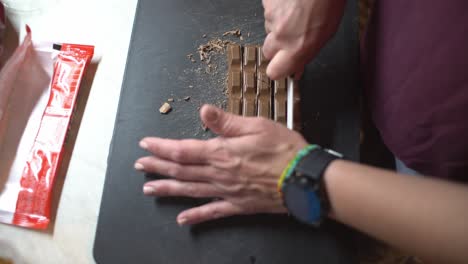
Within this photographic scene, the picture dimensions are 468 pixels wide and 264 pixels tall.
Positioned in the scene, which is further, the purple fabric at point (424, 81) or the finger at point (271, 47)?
the finger at point (271, 47)

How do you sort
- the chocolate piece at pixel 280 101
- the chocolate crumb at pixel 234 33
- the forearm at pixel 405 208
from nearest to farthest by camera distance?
1. the forearm at pixel 405 208
2. the chocolate piece at pixel 280 101
3. the chocolate crumb at pixel 234 33

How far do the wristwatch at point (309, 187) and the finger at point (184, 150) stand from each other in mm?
180

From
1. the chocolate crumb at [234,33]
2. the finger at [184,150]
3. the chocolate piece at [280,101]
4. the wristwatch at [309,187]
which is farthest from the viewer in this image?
the chocolate crumb at [234,33]

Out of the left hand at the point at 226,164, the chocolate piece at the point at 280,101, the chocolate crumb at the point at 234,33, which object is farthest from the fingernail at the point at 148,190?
the chocolate crumb at the point at 234,33

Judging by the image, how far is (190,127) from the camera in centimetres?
89

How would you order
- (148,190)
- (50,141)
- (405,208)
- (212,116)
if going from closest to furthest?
(405,208) → (212,116) → (148,190) → (50,141)

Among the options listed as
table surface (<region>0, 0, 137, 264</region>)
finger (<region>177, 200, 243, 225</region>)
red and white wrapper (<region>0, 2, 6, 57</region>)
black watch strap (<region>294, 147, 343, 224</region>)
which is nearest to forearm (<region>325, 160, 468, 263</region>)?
black watch strap (<region>294, 147, 343, 224</region>)

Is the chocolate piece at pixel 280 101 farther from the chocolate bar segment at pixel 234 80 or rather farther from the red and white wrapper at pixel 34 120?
the red and white wrapper at pixel 34 120

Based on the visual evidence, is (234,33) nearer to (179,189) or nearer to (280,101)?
(280,101)

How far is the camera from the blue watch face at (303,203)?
635mm

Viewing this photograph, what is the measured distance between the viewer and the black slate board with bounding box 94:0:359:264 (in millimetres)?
803

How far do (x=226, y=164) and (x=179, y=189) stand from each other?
0.46 ft

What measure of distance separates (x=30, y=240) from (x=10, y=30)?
2.03 feet

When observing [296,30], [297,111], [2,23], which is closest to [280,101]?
[297,111]
